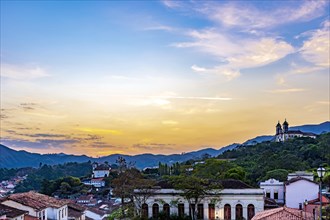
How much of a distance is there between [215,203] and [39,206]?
15.6m

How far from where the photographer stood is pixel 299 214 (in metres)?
20.3

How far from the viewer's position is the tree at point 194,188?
37.2 meters

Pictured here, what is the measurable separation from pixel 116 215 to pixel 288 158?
4136cm

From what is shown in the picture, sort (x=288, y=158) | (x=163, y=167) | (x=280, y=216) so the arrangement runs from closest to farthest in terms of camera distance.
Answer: (x=280, y=216) < (x=288, y=158) < (x=163, y=167)

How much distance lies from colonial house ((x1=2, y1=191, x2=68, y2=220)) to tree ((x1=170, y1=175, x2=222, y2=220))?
9800mm

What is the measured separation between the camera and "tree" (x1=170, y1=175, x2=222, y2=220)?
3722cm

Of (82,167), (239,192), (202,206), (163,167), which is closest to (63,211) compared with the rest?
(202,206)

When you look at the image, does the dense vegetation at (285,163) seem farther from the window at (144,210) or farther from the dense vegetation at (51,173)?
the dense vegetation at (51,173)

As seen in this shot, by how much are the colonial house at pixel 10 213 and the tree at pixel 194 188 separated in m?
14.3

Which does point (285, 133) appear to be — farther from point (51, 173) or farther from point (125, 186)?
point (125, 186)

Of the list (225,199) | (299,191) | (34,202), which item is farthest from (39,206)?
(299,191)

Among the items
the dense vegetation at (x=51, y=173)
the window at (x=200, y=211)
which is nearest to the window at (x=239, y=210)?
the window at (x=200, y=211)

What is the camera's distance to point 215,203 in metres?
38.6

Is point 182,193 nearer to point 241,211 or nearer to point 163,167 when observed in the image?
point 241,211
